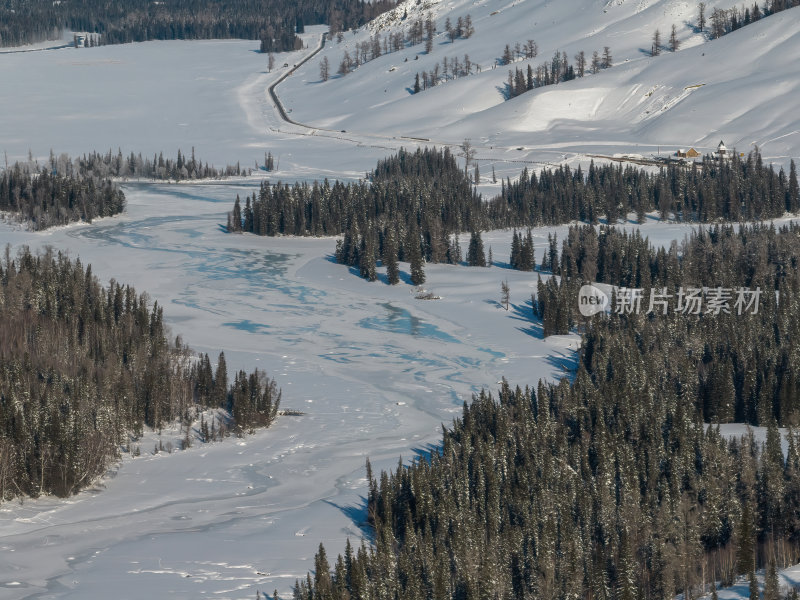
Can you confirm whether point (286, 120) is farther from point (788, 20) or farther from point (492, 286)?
point (492, 286)

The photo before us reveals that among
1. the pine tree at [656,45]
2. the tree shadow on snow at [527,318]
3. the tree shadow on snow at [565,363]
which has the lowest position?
the tree shadow on snow at [565,363]

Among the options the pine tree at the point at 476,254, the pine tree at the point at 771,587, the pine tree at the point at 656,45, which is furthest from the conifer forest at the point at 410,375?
the pine tree at the point at 656,45

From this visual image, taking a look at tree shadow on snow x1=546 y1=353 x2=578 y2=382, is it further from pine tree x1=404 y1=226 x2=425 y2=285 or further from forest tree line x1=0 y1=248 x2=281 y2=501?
pine tree x1=404 y1=226 x2=425 y2=285

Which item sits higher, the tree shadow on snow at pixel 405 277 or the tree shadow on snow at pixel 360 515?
the tree shadow on snow at pixel 405 277

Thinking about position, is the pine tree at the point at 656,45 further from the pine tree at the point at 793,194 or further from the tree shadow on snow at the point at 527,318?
the tree shadow on snow at the point at 527,318

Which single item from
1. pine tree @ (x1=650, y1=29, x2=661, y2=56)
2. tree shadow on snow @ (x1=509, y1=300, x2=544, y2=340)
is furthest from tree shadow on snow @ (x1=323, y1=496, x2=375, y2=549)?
pine tree @ (x1=650, y1=29, x2=661, y2=56)

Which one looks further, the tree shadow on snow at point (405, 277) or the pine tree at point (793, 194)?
the pine tree at point (793, 194)

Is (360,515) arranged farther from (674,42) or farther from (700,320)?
(674,42)

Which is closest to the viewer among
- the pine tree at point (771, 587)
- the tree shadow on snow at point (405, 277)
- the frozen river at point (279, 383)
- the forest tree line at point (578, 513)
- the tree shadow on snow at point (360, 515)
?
the pine tree at point (771, 587)
